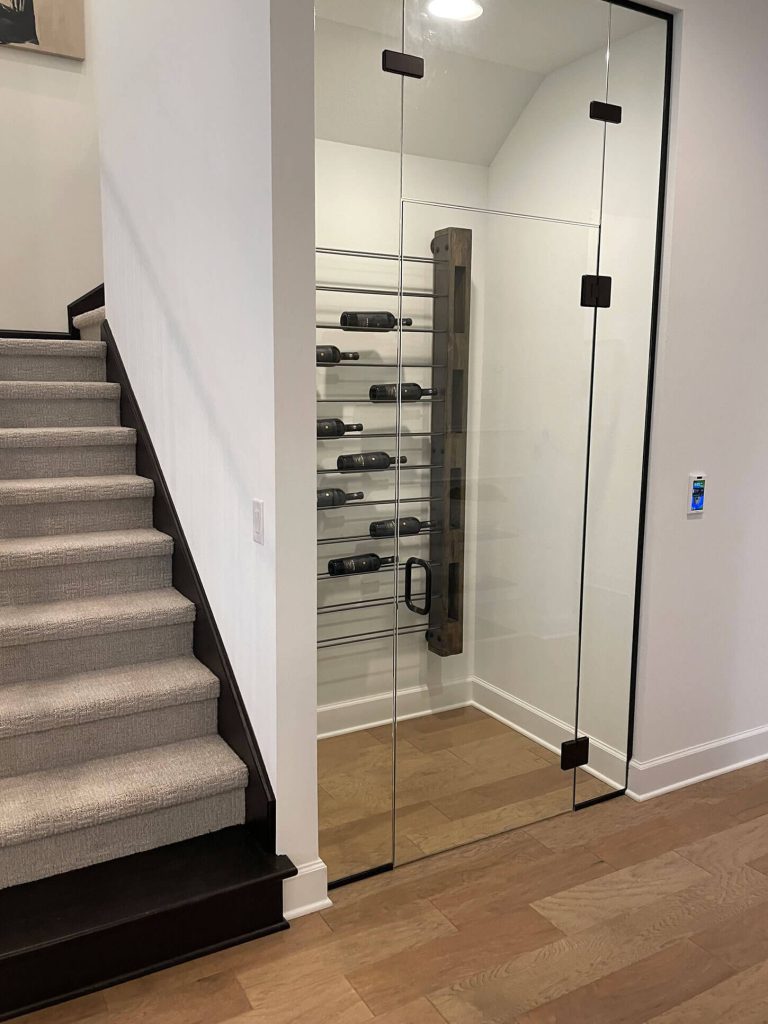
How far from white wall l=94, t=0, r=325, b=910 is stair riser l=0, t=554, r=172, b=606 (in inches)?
9.3

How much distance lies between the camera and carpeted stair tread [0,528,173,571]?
2.72 meters

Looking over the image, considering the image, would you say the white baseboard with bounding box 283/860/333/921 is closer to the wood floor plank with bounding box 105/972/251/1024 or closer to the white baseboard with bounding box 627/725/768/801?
the wood floor plank with bounding box 105/972/251/1024

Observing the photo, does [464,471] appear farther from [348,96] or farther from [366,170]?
[348,96]

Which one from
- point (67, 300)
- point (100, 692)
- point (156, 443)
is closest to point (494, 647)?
point (100, 692)

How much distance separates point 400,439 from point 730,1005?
167 centimetres

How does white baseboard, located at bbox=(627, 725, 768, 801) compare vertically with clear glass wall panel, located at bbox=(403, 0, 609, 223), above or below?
below

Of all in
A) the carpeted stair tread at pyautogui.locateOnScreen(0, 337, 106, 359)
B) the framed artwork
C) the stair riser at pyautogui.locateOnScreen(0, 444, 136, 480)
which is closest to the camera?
the stair riser at pyautogui.locateOnScreen(0, 444, 136, 480)

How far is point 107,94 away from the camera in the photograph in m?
3.50

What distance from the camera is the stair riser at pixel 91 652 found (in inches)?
100

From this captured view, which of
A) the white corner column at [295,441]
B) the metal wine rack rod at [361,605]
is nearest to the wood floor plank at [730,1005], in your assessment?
the white corner column at [295,441]

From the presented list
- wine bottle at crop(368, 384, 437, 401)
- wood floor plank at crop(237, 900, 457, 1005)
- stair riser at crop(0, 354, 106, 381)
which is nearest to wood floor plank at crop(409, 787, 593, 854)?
wood floor plank at crop(237, 900, 457, 1005)

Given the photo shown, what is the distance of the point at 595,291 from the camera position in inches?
111

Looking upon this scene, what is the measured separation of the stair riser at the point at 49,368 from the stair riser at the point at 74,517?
2.82 feet

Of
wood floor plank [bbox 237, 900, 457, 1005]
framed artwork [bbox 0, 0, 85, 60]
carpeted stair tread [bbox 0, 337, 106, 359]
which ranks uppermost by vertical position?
framed artwork [bbox 0, 0, 85, 60]
